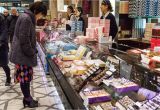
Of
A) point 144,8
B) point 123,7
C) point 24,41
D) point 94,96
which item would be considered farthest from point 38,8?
point 123,7

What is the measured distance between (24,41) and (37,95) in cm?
163

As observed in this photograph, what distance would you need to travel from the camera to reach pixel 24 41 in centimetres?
377

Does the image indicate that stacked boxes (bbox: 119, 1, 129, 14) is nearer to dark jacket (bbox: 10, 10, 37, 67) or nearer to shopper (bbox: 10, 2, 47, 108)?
shopper (bbox: 10, 2, 47, 108)

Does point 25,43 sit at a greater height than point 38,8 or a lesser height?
lesser

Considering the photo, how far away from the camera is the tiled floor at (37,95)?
4445mm

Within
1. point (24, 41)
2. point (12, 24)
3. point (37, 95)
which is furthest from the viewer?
point (12, 24)

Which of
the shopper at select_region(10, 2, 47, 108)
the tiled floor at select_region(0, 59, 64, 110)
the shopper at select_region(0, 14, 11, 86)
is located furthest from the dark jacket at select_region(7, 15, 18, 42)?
the shopper at select_region(10, 2, 47, 108)

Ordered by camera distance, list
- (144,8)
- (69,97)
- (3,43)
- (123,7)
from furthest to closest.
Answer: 1. (123,7)
2. (144,8)
3. (3,43)
4. (69,97)

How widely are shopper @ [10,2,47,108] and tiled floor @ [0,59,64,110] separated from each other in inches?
24.0

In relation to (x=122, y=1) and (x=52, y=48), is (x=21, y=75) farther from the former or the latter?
(x=122, y=1)

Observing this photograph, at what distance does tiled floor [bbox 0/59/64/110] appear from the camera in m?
4.45

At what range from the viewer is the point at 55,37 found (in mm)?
5863

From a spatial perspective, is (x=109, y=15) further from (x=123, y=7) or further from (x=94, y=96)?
(x=94, y=96)

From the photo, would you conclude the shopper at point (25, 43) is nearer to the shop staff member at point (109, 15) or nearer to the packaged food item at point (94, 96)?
the shop staff member at point (109, 15)
